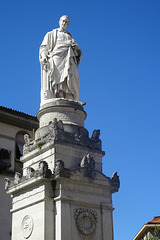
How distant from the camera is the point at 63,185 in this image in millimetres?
19156

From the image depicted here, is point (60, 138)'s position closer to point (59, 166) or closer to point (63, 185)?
point (59, 166)

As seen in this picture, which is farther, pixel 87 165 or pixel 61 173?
pixel 87 165

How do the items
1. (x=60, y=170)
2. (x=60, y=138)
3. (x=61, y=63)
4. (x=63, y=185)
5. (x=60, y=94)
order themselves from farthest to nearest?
(x=61, y=63)
(x=60, y=94)
(x=60, y=138)
(x=63, y=185)
(x=60, y=170)

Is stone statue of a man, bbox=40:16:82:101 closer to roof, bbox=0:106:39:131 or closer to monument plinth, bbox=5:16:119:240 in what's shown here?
monument plinth, bbox=5:16:119:240

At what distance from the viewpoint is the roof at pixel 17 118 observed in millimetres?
33688

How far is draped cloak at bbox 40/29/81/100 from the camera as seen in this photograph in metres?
22.5

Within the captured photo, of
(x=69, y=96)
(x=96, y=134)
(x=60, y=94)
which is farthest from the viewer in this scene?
(x=69, y=96)

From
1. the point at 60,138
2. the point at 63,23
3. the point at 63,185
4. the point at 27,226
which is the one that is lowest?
the point at 27,226

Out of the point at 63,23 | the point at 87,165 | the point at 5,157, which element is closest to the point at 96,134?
the point at 87,165

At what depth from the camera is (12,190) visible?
21.0 metres

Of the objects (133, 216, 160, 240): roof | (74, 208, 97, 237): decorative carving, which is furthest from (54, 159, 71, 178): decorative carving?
(133, 216, 160, 240): roof

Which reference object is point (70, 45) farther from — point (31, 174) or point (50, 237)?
point (50, 237)

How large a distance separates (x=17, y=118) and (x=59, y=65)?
1244 centimetres

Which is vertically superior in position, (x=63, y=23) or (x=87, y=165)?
(x=63, y=23)
